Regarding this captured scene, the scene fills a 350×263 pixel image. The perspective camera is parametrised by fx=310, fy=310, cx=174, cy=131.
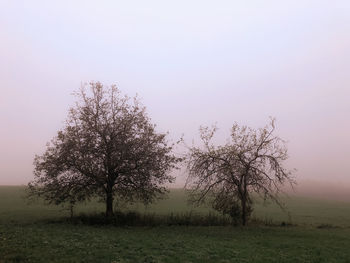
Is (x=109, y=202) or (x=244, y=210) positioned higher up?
(x=109, y=202)

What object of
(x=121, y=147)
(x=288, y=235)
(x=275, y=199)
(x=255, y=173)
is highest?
(x=121, y=147)

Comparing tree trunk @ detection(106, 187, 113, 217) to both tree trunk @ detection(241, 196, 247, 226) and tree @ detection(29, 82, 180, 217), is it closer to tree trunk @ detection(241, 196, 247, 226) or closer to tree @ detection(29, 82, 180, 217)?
tree @ detection(29, 82, 180, 217)

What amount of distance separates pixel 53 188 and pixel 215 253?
2241 cm

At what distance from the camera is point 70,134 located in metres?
35.9

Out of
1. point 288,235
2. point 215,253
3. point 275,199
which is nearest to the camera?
point 215,253

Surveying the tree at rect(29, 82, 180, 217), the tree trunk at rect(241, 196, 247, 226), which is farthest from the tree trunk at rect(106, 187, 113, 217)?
the tree trunk at rect(241, 196, 247, 226)

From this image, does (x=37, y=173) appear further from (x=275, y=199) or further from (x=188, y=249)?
(x=275, y=199)

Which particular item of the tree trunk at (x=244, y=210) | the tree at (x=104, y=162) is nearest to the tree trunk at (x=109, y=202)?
the tree at (x=104, y=162)

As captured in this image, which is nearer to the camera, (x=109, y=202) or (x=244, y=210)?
(x=244, y=210)

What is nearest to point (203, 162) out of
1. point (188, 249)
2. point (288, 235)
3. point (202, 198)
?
point (202, 198)

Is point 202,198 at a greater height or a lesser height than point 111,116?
lesser

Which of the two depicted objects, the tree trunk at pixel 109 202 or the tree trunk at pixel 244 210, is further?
the tree trunk at pixel 109 202

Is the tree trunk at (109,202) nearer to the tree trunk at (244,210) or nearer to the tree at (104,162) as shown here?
the tree at (104,162)

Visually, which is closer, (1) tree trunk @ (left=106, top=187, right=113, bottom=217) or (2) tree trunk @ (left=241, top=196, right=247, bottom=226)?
(2) tree trunk @ (left=241, top=196, right=247, bottom=226)
